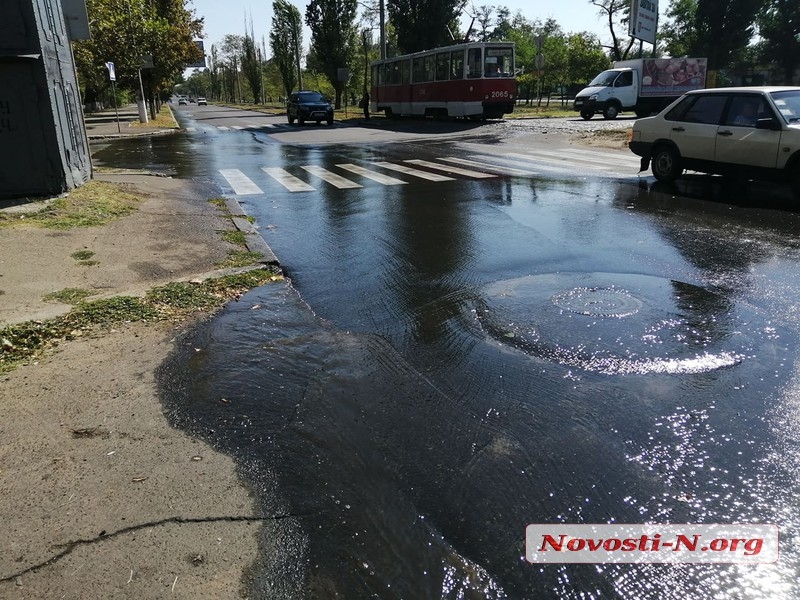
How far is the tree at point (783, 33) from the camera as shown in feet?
192

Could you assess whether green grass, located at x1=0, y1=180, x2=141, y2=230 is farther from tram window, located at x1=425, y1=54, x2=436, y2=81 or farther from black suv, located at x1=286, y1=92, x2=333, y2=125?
black suv, located at x1=286, y1=92, x2=333, y2=125

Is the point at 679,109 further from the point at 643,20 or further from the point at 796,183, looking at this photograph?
the point at 643,20

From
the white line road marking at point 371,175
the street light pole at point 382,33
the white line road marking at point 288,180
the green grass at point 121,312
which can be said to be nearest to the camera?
the green grass at point 121,312

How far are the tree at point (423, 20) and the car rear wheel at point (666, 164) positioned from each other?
3866 cm

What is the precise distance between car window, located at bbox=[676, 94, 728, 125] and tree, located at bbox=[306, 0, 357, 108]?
5041 centimetres

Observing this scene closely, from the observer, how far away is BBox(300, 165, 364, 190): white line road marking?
13230mm

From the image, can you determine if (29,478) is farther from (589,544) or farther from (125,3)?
(125,3)

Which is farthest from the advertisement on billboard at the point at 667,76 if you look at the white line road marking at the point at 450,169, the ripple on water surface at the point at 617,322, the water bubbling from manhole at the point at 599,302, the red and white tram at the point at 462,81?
the water bubbling from manhole at the point at 599,302

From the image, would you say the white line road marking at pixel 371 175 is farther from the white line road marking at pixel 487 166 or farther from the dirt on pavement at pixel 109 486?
the dirt on pavement at pixel 109 486

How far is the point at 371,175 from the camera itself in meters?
14.6

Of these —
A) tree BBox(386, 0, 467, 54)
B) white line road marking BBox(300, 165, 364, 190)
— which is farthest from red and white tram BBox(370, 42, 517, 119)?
white line road marking BBox(300, 165, 364, 190)

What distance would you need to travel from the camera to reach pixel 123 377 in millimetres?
4234

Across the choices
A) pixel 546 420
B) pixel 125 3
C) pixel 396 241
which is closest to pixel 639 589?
pixel 546 420

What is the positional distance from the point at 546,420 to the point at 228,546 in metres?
1.89
